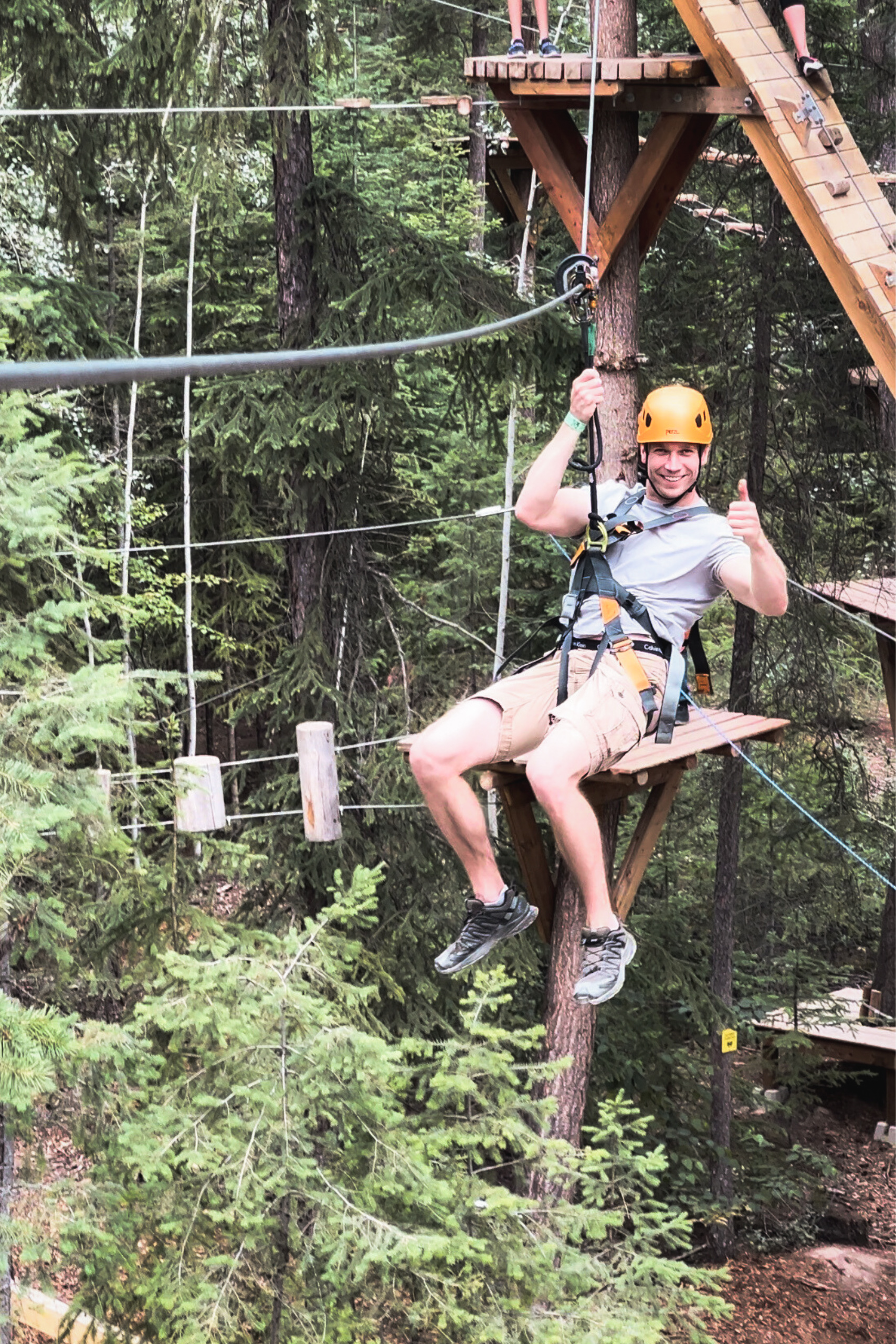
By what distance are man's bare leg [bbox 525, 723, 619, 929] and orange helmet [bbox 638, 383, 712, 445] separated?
2.87 ft

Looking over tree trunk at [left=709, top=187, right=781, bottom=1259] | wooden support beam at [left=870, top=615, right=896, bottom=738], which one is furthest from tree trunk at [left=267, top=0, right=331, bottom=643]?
wooden support beam at [left=870, top=615, right=896, bottom=738]

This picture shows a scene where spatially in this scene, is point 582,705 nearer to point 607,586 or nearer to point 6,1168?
point 607,586

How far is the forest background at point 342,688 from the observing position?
4238 millimetres

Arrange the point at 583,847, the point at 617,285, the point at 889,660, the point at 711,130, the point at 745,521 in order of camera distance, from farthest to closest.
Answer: the point at 889,660 → the point at 617,285 → the point at 711,130 → the point at 583,847 → the point at 745,521

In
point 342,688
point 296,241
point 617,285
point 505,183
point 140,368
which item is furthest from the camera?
point 342,688

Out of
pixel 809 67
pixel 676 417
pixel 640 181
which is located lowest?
pixel 676 417

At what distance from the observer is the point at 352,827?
750 cm

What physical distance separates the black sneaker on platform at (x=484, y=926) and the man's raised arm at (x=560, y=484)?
1088 millimetres

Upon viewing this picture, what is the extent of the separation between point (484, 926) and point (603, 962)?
0.41 m

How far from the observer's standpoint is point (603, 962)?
3545mm

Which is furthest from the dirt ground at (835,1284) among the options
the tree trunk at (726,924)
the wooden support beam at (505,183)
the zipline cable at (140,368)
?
the zipline cable at (140,368)

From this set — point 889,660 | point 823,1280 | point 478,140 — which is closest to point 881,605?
point 889,660

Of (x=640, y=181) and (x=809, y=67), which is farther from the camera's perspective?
(x=640, y=181)

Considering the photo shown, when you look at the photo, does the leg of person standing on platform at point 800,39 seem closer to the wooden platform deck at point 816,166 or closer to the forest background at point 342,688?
the wooden platform deck at point 816,166
